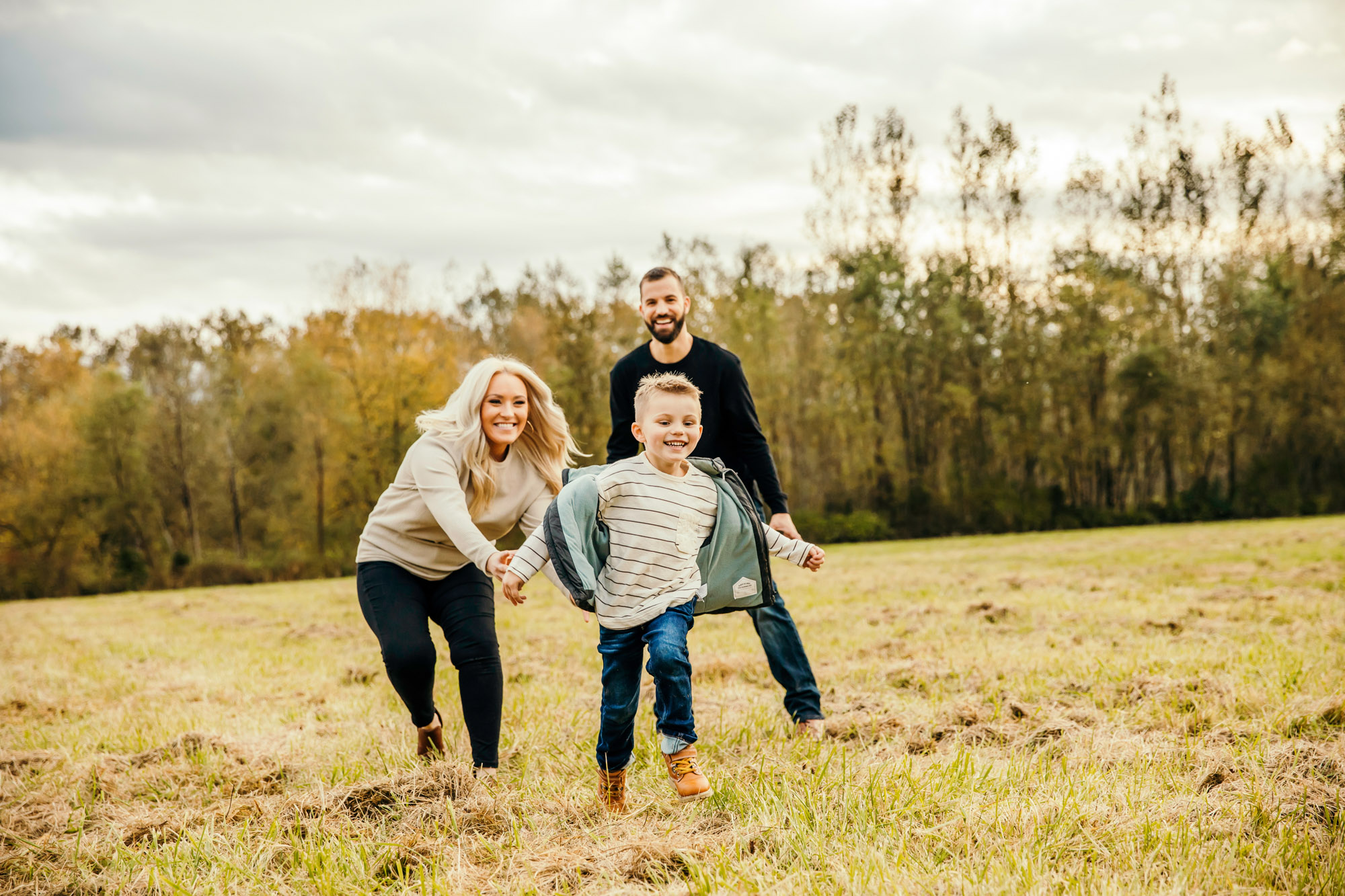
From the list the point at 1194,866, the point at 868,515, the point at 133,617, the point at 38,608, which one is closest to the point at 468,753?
the point at 1194,866

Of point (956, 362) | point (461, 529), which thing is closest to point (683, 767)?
point (461, 529)

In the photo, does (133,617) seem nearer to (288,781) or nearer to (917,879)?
(288,781)

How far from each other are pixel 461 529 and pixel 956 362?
3033 cm

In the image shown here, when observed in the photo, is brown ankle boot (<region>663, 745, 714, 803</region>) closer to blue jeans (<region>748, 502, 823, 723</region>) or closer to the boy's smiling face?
the boy's smiling face

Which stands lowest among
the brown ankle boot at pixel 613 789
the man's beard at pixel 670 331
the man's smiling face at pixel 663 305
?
the brown ankle boot at pixel 613 789

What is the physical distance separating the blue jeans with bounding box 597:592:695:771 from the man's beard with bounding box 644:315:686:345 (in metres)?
1.44

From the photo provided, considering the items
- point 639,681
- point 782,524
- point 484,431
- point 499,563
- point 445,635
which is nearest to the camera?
point 639,681

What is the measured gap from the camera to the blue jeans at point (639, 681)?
3.10 meters

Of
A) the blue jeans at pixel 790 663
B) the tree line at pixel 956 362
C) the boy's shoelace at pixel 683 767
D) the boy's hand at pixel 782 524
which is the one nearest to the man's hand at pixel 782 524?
the boy's hand at pixel 782 524

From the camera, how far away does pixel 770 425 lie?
3206cm

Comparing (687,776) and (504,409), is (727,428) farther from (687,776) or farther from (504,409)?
(687,776)

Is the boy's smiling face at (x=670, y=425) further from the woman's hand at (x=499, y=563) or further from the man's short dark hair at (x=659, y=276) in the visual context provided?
the man's short dark hair at (x=659, y=276)

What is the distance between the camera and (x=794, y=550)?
355cm

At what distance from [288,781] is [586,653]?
3476 mm
